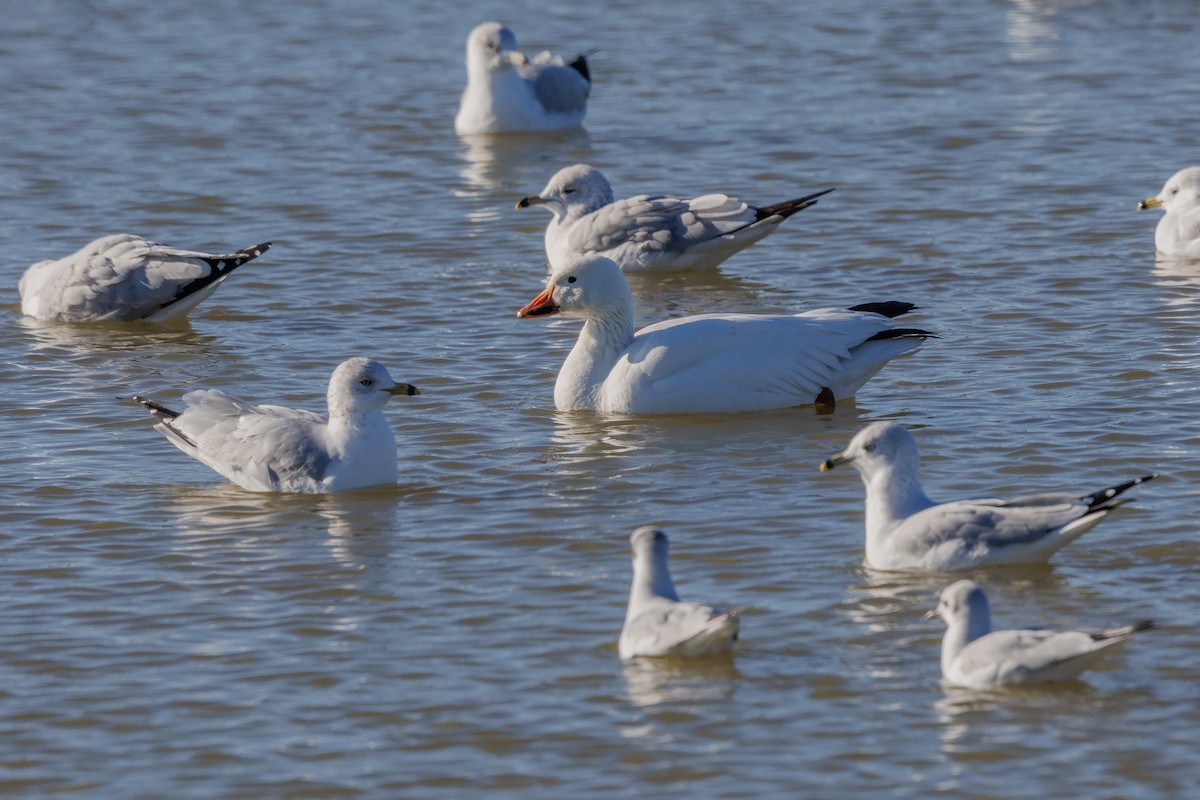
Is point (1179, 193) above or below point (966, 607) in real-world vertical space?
above

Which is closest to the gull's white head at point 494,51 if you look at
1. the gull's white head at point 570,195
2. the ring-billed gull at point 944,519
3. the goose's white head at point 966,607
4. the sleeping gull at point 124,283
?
the gull's white head at point 570,195

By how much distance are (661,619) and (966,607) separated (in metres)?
1.13

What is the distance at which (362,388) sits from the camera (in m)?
9.91

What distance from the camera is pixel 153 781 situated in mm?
7055

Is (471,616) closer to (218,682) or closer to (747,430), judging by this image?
(218,682)

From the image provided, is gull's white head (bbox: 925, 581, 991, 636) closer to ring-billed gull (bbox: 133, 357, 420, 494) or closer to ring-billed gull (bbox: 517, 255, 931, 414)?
ring-billed gull (bbox: 133, 357, 420, 494)

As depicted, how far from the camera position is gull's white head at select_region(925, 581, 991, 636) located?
7.44 meters

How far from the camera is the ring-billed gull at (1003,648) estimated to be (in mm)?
7191

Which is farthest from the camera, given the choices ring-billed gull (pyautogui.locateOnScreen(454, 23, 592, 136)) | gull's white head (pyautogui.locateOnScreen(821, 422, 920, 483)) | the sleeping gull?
ring-billed gull (pyautogui.locateOnScreen(454, 23, 592, 136))

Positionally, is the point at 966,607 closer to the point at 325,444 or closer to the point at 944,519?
the point at 944,519

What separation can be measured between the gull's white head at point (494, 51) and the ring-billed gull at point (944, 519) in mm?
11285

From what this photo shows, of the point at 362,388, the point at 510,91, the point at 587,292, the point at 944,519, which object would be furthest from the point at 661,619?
the point at 510,91

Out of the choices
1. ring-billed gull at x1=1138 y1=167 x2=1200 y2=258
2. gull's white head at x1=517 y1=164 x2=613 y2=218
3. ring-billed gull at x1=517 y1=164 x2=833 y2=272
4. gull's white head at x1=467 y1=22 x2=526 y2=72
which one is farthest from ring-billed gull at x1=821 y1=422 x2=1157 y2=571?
gull's white head at x1=467 y1=22 x2=526 y2=72

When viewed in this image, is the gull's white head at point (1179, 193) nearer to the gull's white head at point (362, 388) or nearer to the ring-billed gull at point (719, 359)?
the ring-billed gull at point (719, 359)
